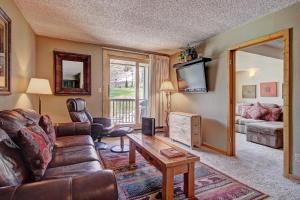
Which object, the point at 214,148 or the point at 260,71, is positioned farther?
the point at 260,71

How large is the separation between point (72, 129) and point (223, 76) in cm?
279

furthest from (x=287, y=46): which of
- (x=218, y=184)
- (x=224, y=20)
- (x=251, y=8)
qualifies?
(x=218, y=184)

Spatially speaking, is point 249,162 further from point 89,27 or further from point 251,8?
point 89,27

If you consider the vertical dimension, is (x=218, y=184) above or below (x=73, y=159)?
below

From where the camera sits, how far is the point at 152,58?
479cm

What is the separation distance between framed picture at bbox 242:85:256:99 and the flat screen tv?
3254 millimetres

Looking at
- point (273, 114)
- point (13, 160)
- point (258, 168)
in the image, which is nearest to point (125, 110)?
point (258, 168)

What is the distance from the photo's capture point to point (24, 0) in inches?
92.0

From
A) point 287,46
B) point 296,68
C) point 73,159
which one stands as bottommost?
point 73,159

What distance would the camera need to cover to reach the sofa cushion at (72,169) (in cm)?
136

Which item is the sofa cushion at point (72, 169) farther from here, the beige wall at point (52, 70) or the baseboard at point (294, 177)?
the beige wall at point (52, 70)

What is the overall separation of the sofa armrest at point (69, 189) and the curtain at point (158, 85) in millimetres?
3906

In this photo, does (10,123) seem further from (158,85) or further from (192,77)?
(158,85)

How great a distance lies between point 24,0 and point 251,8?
310 cm
